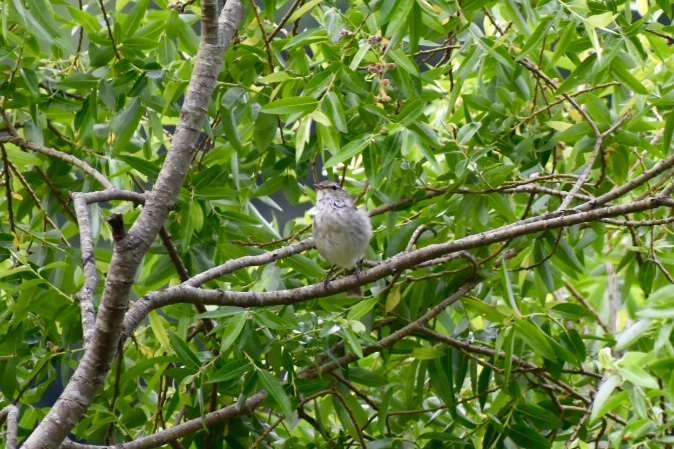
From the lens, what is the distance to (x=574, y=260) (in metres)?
3.79

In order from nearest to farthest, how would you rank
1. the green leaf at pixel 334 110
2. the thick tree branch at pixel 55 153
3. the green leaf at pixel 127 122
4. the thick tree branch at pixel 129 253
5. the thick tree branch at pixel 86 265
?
1. the thick tree branch at pixel 129 253
2. the thick tree branch at pixel 86 265
3. the green leaf at pixel 334 110
4. the thick tree branch at pixel 55 153
5. the green leaf at pixel 127 122

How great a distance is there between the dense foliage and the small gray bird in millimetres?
223

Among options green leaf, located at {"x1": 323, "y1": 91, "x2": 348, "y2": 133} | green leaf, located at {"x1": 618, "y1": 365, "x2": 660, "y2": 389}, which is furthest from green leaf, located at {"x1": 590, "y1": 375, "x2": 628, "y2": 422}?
green leaf, located at {"x1": 323, "y1": 91, "x2": 348, "y2": 133}

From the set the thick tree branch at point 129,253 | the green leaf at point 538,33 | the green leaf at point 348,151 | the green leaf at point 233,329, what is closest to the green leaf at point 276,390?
the green leaf at point 233,329

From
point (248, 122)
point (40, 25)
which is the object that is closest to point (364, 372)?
point (248, 122)

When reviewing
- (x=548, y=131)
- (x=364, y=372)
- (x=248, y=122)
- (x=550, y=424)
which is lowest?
(x=550, y=424)

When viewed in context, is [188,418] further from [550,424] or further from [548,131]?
[548,131]

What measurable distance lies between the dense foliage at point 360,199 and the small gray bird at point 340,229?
Result: 0.73ft

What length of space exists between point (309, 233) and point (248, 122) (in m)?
0.87

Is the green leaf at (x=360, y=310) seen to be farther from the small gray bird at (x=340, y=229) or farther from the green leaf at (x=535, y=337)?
the small gray bird at (x=340, y=229)

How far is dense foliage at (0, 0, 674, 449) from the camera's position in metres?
3.14

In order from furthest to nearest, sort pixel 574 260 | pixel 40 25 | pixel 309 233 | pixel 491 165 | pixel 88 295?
pixel 309 233 < pixel 574 260 < pixel 491 165 < pixel 40 25 < pixel 88 295

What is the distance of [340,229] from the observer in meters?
4.02

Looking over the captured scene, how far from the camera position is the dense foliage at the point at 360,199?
3.14m
